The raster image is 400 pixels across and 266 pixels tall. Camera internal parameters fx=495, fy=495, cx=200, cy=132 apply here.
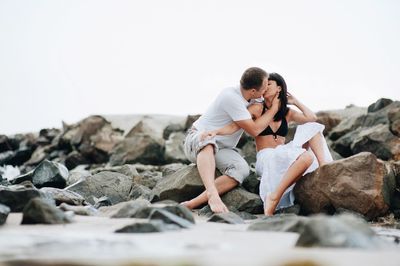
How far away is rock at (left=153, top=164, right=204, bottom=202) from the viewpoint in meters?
5.22

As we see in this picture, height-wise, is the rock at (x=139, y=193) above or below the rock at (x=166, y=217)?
below

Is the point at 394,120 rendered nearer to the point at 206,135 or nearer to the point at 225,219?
the point at 206,135

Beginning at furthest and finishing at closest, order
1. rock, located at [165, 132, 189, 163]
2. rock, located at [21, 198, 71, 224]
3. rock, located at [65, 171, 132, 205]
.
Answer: rock, located at [165, 132, 189, 163], rock, located at [65, 171, 132, 205], rock, located at [21, 198, 71, 224]

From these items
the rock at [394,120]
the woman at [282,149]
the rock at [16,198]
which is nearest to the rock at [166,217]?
A: the rock at [16,198]

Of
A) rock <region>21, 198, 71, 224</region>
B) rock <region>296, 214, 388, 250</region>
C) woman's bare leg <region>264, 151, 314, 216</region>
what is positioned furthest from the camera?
woman's bare leg <region>264, 151, 314, 216</region>

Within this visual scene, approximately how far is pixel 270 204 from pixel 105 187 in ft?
7.32

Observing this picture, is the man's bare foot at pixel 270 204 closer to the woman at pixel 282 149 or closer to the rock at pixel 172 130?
the woman at pixel 282 149

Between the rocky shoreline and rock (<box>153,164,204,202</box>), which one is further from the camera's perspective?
rock (<box>153,164,204,202</box>)

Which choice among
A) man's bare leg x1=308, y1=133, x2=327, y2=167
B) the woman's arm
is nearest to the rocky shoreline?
man's bare leg x1=308, y1=133, x2=327, y2=167

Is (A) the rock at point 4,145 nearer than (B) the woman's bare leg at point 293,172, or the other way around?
(B) the woman's bare leg at point 293,172

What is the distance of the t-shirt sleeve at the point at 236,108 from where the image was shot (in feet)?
16.1

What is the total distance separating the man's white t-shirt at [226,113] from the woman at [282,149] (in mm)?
132

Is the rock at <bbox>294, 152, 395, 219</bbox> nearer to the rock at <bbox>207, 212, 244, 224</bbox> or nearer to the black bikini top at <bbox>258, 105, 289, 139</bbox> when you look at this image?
the black bikini top at <bbox>258, 105, 289, 139</bbox>

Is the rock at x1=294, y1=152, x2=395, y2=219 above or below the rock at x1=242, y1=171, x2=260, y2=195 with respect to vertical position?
above
